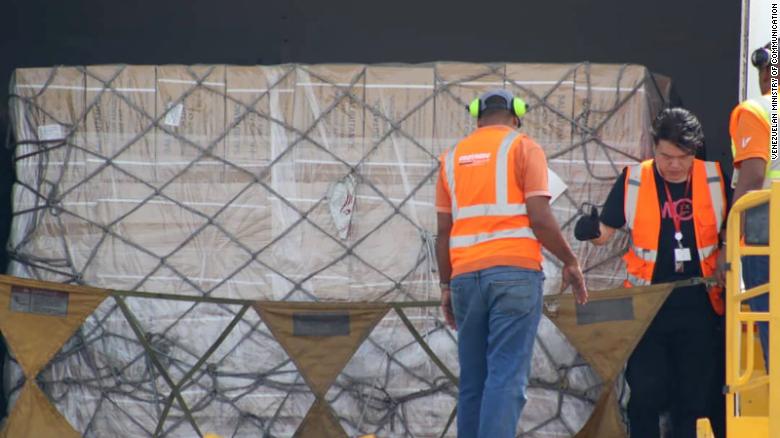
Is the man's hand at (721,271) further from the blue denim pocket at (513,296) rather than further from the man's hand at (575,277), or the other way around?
the blue denim pocket at (513,296)

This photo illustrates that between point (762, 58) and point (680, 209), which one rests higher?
point (762, 58)

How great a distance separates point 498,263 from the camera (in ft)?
19.4

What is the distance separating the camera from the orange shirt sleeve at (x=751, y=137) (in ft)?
19.6

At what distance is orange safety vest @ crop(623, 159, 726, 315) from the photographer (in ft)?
21.8

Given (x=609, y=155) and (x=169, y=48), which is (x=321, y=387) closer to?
(x=609, y=155)

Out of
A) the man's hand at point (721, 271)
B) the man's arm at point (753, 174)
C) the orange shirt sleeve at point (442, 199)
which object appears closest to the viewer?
the man's arm at point (753, 174)

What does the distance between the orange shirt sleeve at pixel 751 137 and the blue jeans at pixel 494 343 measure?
1.03 meters

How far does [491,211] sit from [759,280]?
113 cm

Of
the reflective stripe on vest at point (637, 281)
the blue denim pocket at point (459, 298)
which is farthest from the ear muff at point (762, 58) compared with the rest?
the blue denim pocket at point (459, 298)

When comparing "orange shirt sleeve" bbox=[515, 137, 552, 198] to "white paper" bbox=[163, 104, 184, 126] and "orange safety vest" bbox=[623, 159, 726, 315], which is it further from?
"white paper" bbox=[163, 104, 184, 126]

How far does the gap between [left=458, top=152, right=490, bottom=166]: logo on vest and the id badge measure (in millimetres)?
1230

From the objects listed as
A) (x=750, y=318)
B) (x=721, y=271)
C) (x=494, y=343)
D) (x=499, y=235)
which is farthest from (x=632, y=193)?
(x=750, y=318)

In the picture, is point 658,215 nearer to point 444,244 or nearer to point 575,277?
point 575,277

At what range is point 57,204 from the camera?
7.64 metres
